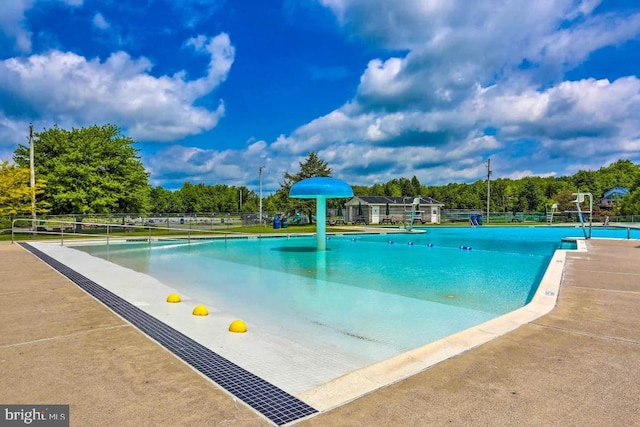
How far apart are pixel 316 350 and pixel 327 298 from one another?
3.37 meters

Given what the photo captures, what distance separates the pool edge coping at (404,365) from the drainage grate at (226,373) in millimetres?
180

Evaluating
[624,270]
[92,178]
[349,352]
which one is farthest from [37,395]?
[92,178]

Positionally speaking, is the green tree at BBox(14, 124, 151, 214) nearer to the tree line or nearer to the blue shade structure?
the tree line

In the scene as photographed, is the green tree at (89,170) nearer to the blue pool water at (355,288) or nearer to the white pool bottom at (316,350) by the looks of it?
the blue pool water at (355,288)

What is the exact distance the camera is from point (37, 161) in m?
29.3

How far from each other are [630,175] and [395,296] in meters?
89.4

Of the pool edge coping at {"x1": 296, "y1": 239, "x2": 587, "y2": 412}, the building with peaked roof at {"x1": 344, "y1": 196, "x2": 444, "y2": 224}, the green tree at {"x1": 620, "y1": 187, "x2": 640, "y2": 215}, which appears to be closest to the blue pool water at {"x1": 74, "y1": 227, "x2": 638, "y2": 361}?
the pool edge coping at {"x1": 296, "y1": 239, "x2": 587, "y2": 412}

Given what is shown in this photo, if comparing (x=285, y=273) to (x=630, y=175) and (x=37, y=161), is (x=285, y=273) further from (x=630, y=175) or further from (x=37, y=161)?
(x=630, y=175)

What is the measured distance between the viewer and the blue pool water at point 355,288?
5793mm

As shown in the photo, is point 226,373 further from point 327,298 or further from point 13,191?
point 13,191

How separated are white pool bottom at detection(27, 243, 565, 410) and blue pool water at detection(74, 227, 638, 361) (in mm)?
110

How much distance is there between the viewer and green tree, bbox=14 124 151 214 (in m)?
27.5

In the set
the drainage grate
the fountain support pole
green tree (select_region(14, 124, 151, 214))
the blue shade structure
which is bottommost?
the drainage grate

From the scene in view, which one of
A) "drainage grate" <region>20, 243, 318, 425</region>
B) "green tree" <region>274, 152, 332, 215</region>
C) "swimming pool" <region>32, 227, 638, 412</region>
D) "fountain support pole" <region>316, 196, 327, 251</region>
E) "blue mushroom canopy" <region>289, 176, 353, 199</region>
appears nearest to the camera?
"drainage grate" <region>20, 243, 318, 425</region>
